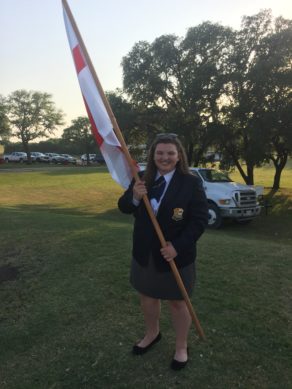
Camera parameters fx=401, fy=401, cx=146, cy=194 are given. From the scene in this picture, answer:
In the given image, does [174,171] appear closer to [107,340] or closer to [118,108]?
[107,340]

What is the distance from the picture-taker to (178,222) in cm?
321

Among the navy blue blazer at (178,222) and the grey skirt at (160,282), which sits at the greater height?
the navy blue blazer at (178,222)

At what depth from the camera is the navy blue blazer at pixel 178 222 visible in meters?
3.17

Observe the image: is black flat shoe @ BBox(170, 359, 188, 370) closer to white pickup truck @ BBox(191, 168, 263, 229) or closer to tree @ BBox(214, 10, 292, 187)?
white pickup truck @ BBox(191, 168, 263, 229)

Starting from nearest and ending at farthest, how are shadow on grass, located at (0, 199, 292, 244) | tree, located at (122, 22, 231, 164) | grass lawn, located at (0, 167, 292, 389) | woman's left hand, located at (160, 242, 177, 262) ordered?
1. woman's left hand, located at (160, 242, 177, 262)
2. grass lawn, located at (0, 167, 292, 389)
3. shadow on grass, located at (0, 199, 292, 244)
4. tree, located at (122, 22, 231, 164)

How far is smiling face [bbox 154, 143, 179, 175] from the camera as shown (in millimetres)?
3246

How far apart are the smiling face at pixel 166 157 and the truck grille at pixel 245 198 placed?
1060 centimetres

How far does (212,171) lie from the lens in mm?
14961

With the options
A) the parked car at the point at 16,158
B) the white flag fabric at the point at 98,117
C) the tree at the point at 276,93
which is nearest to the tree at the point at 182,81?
the tree at the point at 276,93

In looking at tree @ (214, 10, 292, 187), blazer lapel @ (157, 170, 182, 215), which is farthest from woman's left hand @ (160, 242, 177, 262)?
tree @ (214, 10, 292, 187)

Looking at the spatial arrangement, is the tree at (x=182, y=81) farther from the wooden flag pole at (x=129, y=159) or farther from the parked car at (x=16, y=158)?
the parked car at (x=16, y=158)

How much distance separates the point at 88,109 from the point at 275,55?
16518mm

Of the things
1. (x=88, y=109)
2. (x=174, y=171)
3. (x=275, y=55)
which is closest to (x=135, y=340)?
(x=174, y=171)

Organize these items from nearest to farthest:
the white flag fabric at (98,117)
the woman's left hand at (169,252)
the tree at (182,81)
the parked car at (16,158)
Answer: the woman's left hand at (169,252)
the white flag fabric at (98,117)
the tree at (182,81)
the parked car at (16,158)
